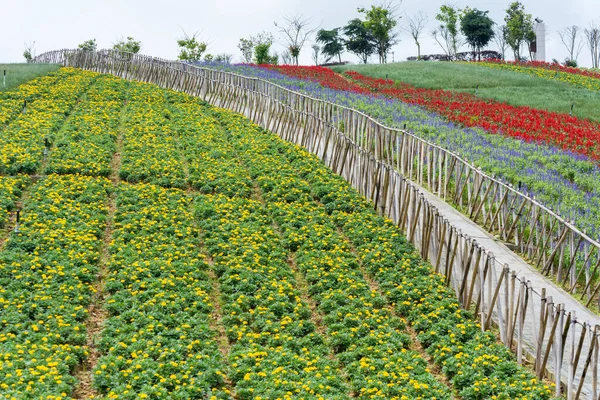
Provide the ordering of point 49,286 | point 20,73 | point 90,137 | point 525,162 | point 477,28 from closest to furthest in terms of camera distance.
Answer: point 49,286, point 525,162, point 90,137, point 20,73, point 477,28

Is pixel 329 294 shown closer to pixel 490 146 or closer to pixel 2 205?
pixel 2 205

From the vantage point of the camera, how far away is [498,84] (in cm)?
4312

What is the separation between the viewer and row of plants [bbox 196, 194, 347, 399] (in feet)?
31.0

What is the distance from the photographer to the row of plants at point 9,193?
1514cm

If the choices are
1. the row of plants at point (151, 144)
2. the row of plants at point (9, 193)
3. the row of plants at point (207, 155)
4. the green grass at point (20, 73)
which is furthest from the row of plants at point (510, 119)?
the green grass at point (20, 73)

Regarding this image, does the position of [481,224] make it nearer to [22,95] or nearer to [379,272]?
[379,272]

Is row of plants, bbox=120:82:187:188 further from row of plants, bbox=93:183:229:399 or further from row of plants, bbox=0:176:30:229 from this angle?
row of plants, bbox=0:176:30:229

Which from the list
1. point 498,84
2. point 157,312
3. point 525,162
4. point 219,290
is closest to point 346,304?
point 219,290

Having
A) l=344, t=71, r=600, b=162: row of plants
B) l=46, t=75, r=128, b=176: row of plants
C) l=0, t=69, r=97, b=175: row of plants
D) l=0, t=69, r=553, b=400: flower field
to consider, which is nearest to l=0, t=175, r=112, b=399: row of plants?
l=0, t=69, r=553, b=400: flower field

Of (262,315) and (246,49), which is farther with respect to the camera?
(246,49)

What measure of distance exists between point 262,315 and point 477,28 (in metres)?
65.9

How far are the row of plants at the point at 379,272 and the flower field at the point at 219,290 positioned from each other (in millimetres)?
31

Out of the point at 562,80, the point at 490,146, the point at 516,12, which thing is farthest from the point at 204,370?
the point at 516,12

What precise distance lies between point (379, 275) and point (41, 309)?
5618 mm
